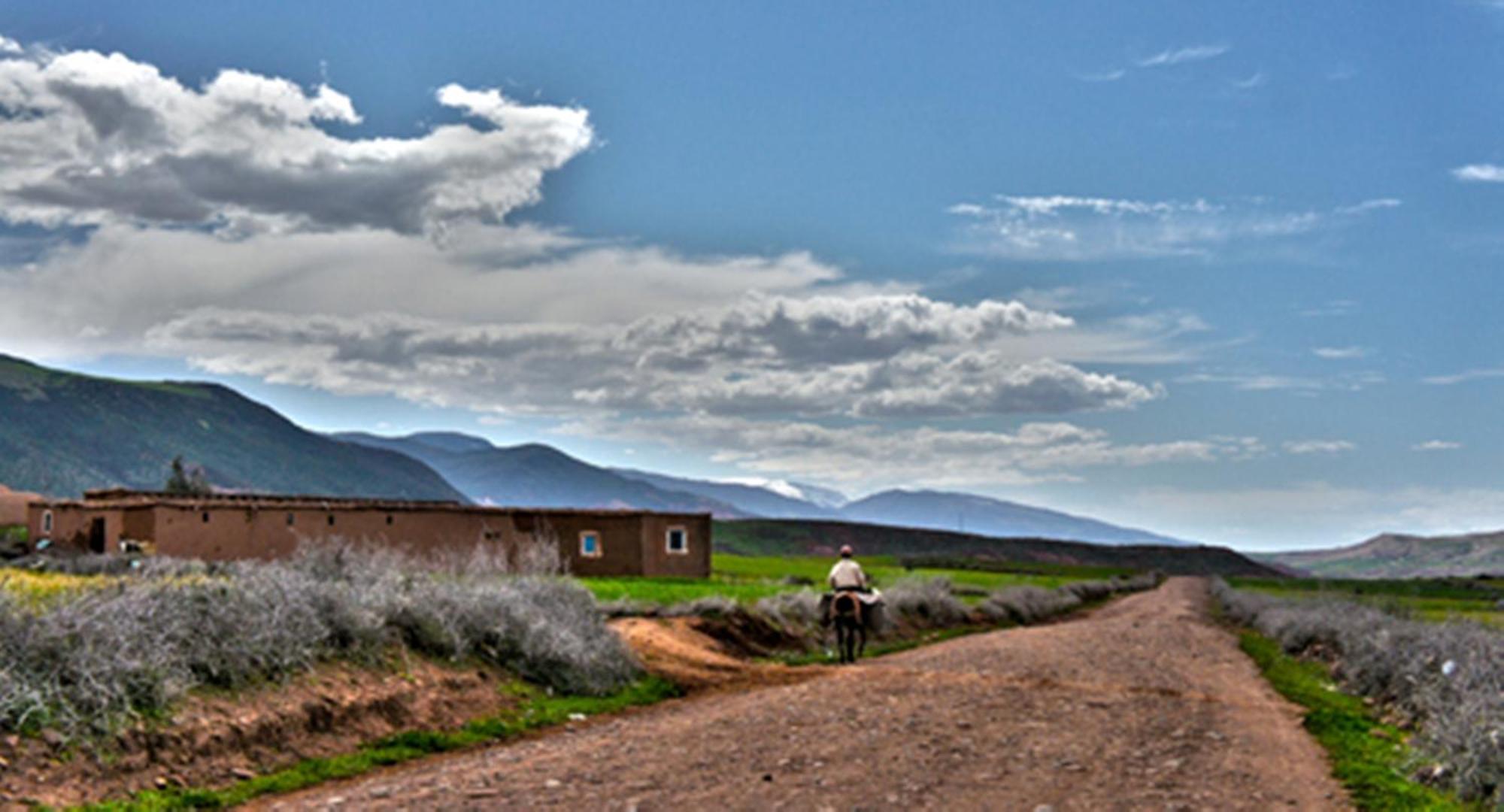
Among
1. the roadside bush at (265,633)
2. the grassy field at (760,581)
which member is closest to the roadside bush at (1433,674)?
the roadside bush at (265,633)

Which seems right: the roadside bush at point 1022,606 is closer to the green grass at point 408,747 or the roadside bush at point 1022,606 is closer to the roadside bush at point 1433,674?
the roadside bush at point 1433,674

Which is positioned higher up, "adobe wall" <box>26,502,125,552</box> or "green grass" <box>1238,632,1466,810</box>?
"adobe wall" <box>26,502,125,552</box>

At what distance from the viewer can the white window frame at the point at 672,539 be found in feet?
214

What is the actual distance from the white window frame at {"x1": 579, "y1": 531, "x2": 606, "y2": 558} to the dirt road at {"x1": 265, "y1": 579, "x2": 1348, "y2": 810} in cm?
4018

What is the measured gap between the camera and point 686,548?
65.9 metres

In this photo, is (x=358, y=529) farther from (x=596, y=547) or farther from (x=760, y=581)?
(x=760, y=581)

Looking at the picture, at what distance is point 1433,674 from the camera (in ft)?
71.1

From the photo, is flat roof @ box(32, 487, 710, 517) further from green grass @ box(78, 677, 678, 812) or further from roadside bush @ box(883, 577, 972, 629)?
green grass @ box(78, 677, 678, 812)

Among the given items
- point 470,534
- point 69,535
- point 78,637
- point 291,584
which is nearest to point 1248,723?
point 291,584

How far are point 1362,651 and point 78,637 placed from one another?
2475 cm

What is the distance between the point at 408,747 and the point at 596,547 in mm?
47272

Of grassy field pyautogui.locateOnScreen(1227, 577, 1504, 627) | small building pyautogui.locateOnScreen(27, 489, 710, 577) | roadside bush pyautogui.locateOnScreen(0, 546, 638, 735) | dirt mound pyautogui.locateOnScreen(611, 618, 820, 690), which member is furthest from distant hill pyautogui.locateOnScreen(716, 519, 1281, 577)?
roadside bush pyautogui.locateOnScreen(0, 546, 638, 735)

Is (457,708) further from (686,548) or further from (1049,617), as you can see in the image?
(686,548)

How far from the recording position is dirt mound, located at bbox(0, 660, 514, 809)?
12.5 metres
